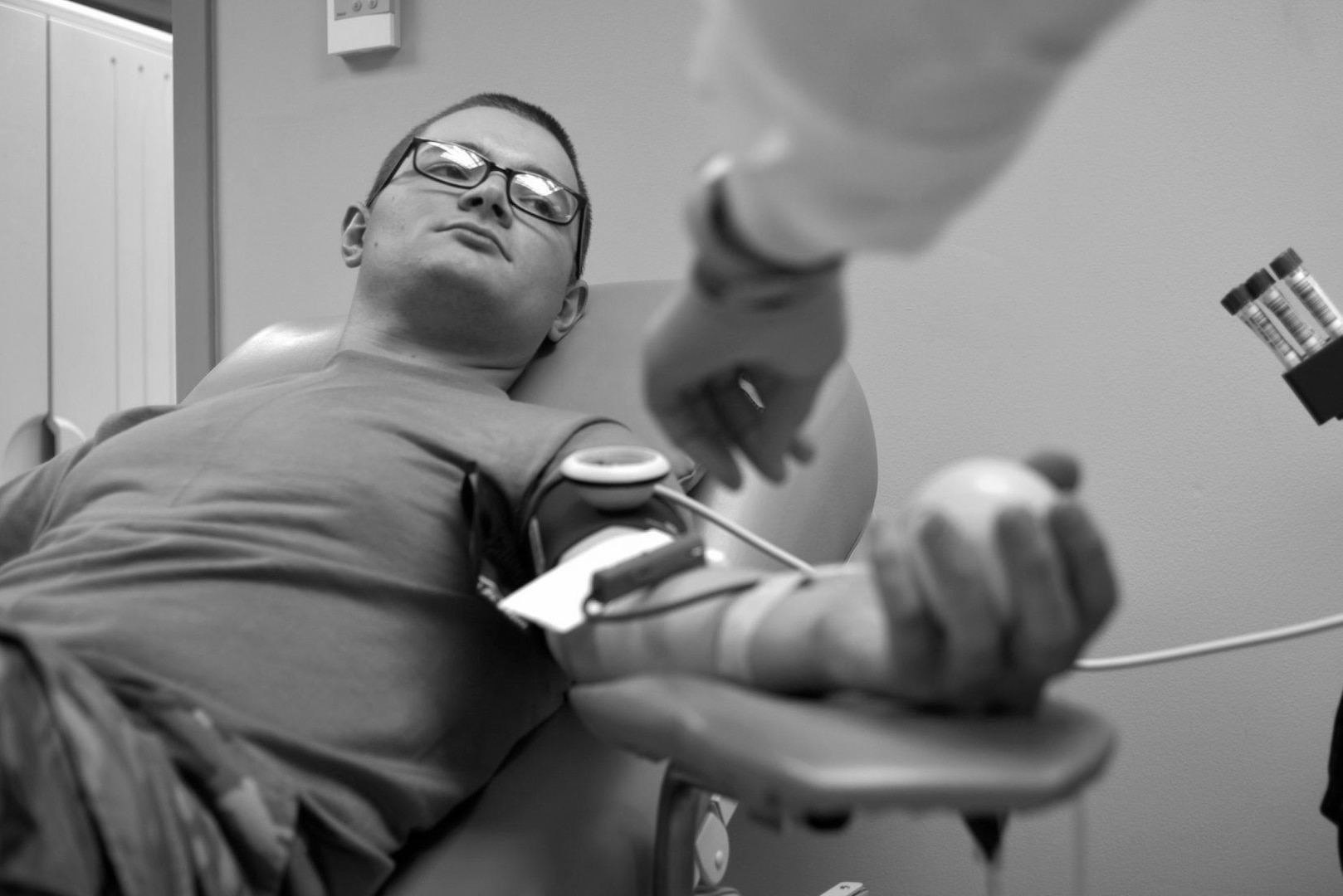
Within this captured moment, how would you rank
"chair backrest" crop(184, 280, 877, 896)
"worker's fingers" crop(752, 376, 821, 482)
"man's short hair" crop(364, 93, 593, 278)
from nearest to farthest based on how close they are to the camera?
"worker's fingers" crop(752, 376, 821, 482) → "chair backrest" crop(184, 280, 877, 896) → "man's short hair" crop(364, 93, 593, 278)

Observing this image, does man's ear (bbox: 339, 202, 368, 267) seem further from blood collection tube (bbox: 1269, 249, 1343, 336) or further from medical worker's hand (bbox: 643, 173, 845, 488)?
blood collection tube (bbox: 1269, 249, 1343, 336)

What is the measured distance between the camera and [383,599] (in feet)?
3.24

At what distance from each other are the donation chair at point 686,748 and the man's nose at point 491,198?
178mm

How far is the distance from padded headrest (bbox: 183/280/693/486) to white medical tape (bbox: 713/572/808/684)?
517 millimetres

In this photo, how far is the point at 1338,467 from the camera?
1.32 m

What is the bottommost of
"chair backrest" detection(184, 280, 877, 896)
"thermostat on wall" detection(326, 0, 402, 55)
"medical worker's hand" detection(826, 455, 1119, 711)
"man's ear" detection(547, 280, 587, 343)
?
"chair backrest" detection(184, 280, 877, 896)

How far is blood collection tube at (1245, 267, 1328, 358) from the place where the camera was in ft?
3.67

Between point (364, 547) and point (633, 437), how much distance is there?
0.25 metres

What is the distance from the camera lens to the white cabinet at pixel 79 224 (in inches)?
98.7

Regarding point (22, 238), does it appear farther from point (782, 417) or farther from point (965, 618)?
point (965, 618)

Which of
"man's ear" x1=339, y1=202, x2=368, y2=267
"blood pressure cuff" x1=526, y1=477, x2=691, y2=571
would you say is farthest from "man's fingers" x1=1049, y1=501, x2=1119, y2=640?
"man's ear" x1=339, y1=202, x2=368, y2=267

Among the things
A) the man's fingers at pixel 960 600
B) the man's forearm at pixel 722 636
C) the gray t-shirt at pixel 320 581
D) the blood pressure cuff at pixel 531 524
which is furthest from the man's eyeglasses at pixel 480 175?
the man's fingers at pixel 960 600

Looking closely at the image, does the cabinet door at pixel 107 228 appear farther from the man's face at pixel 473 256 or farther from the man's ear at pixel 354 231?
the man's face at pixel 473 256

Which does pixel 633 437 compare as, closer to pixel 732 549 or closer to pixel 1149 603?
pixel 732 549
